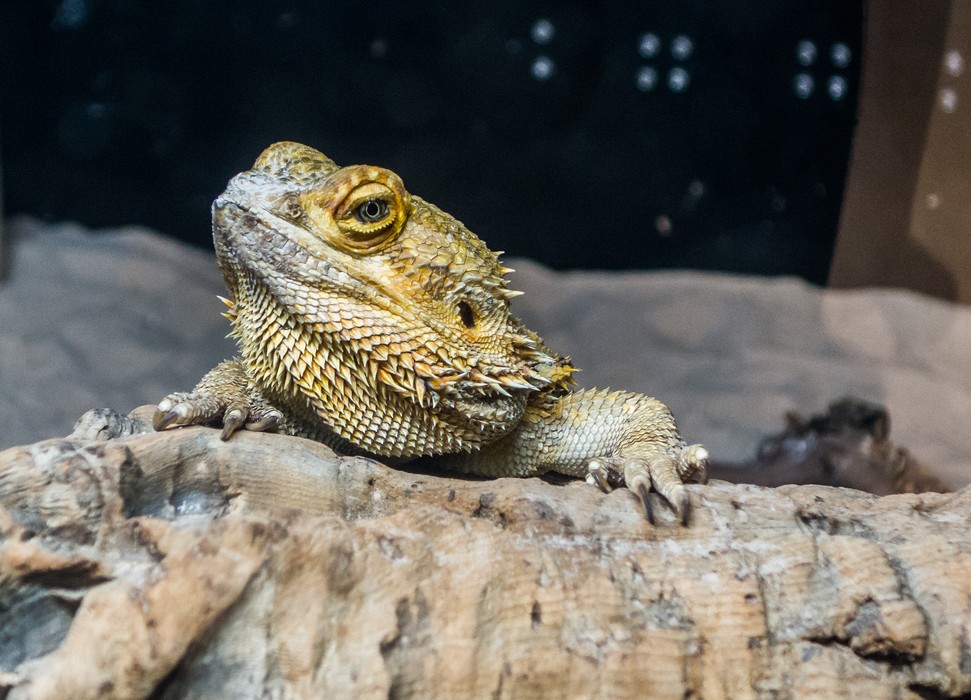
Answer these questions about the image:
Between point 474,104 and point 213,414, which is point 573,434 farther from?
point 474,104

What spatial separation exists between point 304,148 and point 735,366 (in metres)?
2.82

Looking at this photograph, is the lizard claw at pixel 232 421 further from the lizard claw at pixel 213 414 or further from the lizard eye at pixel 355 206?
the lizard eye at pixel 355 206

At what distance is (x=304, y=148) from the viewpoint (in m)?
1.75

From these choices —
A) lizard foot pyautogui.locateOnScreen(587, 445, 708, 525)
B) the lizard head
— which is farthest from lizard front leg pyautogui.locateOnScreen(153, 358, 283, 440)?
lizard foot pyautogui.locateOnScreen(587, 445, 708, 525)

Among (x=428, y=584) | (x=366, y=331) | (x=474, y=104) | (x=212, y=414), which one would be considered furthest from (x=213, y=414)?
(x=474, y=104)

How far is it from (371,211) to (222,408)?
483mm

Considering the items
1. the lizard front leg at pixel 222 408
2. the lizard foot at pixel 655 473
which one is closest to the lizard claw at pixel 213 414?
the lizard front leg at pixel 222 408

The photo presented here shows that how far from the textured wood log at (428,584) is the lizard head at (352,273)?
0.69 ft

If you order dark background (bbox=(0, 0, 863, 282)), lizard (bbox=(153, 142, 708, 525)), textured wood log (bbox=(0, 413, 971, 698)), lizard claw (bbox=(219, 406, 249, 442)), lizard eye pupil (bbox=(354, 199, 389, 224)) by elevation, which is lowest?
textured wood log (bbox=(0, 413, 971, 698))

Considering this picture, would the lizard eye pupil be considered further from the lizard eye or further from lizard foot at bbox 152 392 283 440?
lizard foot at bbox 152 392 283 440

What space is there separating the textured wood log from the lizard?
125 millimetres

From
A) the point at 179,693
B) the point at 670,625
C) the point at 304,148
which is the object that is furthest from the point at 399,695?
the point at 304,148

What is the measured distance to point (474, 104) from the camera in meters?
3.58

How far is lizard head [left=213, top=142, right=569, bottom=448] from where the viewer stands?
159 cm
